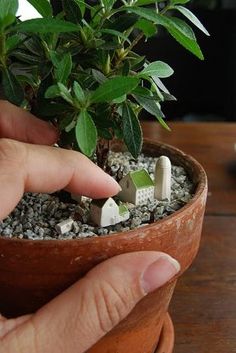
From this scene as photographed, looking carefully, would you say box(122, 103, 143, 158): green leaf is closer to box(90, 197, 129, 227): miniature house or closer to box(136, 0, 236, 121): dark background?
box(90, 197, 129, 227): miniature house

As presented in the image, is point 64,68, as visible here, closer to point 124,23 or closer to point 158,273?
point 124,23

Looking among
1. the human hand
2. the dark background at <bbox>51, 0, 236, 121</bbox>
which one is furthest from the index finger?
the dark background at <bbox>51, 0, 236, 121</bbox>

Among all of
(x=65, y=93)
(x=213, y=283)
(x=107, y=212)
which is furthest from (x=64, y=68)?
(x=213, y=283)

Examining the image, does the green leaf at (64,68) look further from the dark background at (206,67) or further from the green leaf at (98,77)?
the dark background at (206,67)

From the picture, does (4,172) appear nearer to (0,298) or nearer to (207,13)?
(0,298)

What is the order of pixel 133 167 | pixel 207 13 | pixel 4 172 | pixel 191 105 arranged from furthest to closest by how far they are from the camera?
pixel 191 105, pixel 207 13, pixel 133 167, pixel 4 172

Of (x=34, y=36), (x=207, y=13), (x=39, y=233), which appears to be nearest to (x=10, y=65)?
(x=34, y=36)
